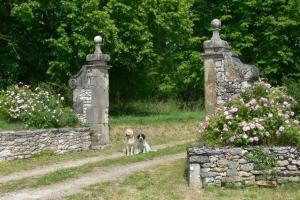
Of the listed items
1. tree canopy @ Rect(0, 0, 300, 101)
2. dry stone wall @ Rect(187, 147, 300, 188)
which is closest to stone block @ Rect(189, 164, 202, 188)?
dry stone wall @ Rect(187, 147, 300, 188)

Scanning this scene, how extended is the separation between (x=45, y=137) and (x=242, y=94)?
7.04 m

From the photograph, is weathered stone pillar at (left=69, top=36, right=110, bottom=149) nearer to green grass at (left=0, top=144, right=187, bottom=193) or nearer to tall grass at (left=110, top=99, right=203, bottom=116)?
green grass at (left=0, top=144, right=187, bottom=193)

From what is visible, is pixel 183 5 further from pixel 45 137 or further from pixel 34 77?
pixel 45 137

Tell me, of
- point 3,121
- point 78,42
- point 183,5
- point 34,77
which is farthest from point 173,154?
point 183,5

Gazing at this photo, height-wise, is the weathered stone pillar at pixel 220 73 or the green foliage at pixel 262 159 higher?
the weathered stone pillar at pixel 220 73

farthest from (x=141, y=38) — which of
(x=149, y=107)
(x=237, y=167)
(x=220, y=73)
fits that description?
(x=237, y=167)

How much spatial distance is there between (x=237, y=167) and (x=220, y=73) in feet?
16.5

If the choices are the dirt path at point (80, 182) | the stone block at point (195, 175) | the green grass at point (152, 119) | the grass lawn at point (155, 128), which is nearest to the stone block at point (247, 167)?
the stone block at point (195, 175)

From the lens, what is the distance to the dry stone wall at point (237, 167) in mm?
9297

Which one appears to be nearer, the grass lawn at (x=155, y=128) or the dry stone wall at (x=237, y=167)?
the dry stone wall at (x=237, y=167)

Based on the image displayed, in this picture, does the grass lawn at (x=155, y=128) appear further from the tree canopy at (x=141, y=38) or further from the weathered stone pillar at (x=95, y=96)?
the tree canopy at (x=141, y=38)

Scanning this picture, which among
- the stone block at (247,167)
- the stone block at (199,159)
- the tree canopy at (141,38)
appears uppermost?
the tree canopy at (141,38)

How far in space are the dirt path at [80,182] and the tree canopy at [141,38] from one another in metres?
10.0

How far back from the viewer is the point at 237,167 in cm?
938
